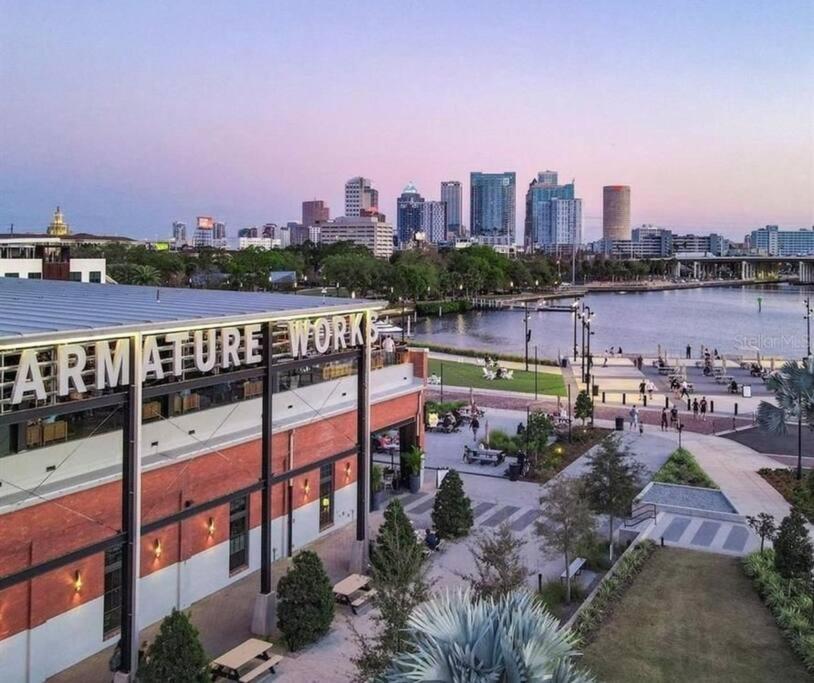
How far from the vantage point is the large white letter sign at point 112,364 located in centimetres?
1209

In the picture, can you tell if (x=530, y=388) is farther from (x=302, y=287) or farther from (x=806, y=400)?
(x=302, y=287)

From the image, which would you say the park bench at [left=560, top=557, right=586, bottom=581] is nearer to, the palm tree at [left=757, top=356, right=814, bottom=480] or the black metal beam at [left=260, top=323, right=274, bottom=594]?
the black metal beam at [left=260, top=323, right=274, bottom=594]

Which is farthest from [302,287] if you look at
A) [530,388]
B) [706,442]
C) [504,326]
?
[706,442]

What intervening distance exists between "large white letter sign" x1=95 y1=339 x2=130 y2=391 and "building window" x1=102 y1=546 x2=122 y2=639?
155 inches

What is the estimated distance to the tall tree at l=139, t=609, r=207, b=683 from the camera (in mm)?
11742

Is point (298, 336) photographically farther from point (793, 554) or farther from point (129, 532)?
point (793, 554)

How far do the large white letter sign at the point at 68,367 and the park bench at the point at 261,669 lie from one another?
5.32 meters

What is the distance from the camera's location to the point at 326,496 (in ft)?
67.8

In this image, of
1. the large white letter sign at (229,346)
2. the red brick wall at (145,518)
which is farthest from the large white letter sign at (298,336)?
the red brick wall at (145,518)

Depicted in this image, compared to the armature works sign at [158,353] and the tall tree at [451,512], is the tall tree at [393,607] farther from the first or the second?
the tall tree at [451,512]

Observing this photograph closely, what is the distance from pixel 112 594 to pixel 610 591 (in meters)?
9.64

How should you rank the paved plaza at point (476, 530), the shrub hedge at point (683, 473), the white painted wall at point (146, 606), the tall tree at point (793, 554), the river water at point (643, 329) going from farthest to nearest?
the river water at point (643, 329) < the shrub hedge at point (683, 473) < the tall tree at point (793, 554) < the paved plaza at point (476, 530) < the white painted wall at point (146, 606)

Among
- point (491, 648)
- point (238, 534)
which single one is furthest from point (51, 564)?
point (491, 648)

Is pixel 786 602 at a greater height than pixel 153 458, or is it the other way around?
pixel 153 458
